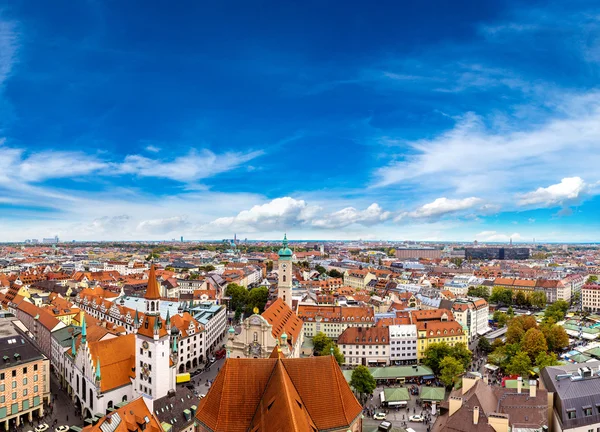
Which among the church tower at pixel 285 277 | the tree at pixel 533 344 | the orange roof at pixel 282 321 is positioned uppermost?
the church tower at pixel 285 277

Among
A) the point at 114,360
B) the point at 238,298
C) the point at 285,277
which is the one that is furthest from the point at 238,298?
the point at 114,360

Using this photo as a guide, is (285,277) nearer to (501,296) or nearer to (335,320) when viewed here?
(335,320)

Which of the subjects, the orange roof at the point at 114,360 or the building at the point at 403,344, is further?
the building at the point at 403,344

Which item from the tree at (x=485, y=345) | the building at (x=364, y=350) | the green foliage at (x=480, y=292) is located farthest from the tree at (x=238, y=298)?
the green foliage at (x=480, y=292)

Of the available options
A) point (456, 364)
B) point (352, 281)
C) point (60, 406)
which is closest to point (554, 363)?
point (456, 364)

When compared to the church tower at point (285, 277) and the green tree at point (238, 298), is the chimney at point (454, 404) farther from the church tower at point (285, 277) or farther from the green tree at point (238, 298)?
the green tree at point (238, 298)

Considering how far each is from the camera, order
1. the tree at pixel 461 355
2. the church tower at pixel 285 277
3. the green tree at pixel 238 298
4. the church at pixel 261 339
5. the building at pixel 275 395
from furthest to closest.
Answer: the green tree at pixel 238 298 < the church tower at pixel 285 277 < the tree at pixel 461 355 < the church at pixel 261 339 < the building at pixel 275 395

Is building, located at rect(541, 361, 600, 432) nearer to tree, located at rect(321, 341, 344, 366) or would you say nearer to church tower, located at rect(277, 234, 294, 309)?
tree, located at rect(321, 341, 344, 366)

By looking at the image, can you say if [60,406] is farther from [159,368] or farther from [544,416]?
[544,416]
